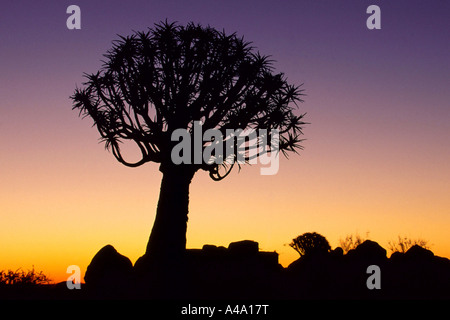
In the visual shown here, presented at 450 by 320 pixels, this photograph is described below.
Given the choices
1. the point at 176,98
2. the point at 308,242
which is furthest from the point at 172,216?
the point at 308,242

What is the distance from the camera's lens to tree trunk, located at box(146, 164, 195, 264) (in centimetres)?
1245

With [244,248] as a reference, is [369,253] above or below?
below

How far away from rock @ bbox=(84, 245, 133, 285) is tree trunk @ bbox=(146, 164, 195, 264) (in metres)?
2.71

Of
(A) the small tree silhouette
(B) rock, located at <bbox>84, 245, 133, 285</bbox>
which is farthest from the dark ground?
(A) the small tree silhouette

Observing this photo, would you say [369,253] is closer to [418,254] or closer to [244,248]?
[418,254]

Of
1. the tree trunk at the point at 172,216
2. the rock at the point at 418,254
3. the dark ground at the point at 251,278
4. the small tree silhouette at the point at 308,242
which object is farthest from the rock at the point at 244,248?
the small tree silhouette at the point at 308,242

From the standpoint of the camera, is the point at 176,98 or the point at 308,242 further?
the point at 308,242

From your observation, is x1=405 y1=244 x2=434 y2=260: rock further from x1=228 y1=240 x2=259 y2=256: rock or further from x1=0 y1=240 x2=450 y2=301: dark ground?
x1=228 y1=240 x2=259 y2=256: rock

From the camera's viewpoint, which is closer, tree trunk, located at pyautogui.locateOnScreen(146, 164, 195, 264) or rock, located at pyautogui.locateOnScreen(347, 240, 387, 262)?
Answer: tree trunk, located at pyautogui.locateOnScreen(146, 164, 195, 264)

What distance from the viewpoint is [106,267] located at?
603 inches

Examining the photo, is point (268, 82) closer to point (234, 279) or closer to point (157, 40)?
point (157, 40)

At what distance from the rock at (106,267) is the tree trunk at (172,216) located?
2.71m

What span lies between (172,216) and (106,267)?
13.3ft
